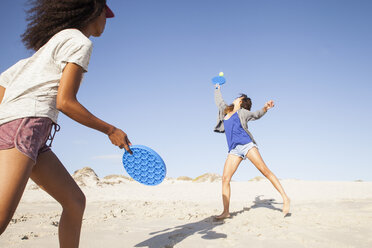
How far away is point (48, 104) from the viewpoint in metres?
1.65

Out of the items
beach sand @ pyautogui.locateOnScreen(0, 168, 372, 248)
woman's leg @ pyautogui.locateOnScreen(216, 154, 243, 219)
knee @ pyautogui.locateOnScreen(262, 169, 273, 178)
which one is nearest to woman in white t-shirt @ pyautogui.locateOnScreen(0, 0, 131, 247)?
beach sand @ pyautogui.locateOnScreen(0, 168, 372, 248)

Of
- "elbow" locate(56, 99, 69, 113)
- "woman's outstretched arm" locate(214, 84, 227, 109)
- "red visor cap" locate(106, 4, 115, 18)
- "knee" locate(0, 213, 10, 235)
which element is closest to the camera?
"knee" locate(0, 213, 10, 235)

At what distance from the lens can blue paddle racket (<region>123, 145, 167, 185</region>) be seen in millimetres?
1992

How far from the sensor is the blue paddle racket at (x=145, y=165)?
199 cm

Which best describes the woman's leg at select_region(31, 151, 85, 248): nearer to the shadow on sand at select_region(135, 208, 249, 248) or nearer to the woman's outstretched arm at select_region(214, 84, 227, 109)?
the shadow on sand at select_region(135, 208, 249, 248)

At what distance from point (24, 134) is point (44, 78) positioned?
→ 1.16 ft

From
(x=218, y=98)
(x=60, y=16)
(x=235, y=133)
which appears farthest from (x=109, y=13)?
(x=218, y=98)

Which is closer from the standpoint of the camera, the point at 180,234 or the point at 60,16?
the point at 60,16

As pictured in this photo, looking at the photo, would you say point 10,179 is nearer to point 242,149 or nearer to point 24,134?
point 24,134

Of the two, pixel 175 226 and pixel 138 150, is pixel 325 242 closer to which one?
pixel 175 226

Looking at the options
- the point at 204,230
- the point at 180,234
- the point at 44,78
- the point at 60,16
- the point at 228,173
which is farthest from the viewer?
the point at 228,173

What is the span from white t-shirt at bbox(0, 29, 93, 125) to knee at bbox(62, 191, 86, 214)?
1.95ft

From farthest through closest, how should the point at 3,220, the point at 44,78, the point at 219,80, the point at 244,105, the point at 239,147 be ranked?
1. the point at 219,80
2. the point at 244,105
3. the point at 239,147
4. the point at 44,78
5. the point at 3,220

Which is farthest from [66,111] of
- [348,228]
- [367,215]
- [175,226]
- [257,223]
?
[367,215]
